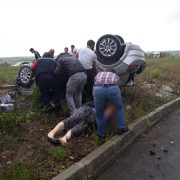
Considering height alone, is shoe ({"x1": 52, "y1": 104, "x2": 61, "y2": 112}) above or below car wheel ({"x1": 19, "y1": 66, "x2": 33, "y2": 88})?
below

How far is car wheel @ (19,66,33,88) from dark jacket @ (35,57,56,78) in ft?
7.58

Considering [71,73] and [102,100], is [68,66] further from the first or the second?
[102,100]

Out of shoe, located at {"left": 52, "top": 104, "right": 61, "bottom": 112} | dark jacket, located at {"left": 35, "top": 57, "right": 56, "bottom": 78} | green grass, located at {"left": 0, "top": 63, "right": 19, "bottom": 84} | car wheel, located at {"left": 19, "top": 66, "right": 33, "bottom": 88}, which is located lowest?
green grass, located at {"left": 0, "top": 63, "right": 19, "bottom": 84}

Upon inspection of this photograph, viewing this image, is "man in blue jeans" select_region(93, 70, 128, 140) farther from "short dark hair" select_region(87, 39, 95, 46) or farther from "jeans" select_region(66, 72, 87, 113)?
"short dark hair" select_region(87, 39, 95, 46)

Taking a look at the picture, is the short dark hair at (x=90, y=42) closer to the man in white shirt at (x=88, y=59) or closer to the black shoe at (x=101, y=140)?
the man in white shirt at (x=88, y=59)

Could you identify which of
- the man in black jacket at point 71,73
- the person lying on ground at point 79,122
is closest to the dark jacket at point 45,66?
the man in black jacket at point 71,73

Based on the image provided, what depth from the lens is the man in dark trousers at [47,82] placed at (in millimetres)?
8477

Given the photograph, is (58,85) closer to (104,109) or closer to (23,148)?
(104,109)

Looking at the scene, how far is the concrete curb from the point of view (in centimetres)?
523

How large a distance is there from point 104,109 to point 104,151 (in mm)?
1085

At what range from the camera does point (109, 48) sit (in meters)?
10.1

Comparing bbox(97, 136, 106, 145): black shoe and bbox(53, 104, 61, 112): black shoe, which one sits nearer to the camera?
bbox(97, 136, 106, 145): black shoe

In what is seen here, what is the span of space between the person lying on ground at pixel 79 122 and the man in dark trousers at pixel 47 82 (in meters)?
1.46

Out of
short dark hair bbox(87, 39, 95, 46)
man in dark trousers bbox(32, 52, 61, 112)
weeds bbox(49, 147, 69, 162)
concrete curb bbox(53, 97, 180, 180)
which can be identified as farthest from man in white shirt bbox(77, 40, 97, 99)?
weeds bbox(49, 147, 69, 162)
